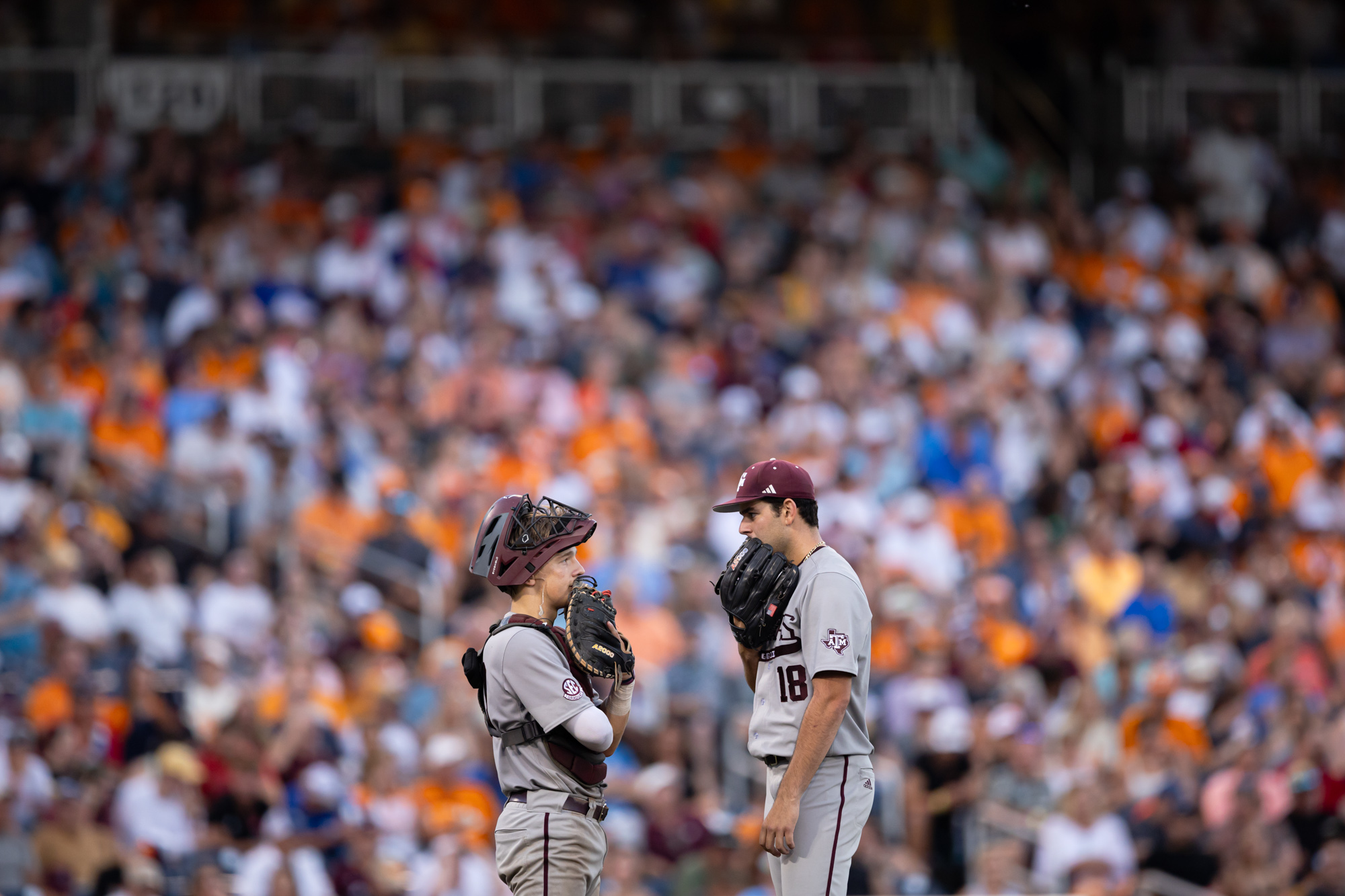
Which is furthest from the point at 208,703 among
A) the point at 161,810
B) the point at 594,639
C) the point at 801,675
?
the point at 801,675

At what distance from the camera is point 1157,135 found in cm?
1958

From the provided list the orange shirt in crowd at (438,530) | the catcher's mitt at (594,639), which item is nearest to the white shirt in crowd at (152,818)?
the orange shirt in crowd at (438,530)

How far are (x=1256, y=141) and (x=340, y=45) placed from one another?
9670 mm

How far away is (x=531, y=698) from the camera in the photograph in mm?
5465

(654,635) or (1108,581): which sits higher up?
(1108,581)

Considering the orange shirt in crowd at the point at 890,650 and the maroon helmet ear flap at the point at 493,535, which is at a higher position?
the maroon helmet ear flap at the point at 493,535

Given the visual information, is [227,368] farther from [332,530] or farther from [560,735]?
[560,735]

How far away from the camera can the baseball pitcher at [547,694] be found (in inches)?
215

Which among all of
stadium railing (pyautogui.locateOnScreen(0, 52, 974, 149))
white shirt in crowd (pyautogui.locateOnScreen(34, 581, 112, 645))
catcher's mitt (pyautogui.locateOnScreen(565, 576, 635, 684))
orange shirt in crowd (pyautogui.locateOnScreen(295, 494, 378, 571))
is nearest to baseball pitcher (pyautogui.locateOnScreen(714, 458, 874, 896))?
catcher's mitt (pyautogui.locateOnScreen(565, 576, 635, 684))

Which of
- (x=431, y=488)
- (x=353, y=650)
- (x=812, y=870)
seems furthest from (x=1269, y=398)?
(x=812, y=870)

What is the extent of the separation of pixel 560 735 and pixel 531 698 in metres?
0.16

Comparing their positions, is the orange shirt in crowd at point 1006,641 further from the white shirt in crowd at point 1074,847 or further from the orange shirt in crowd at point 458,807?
the orange shirt in crowd at point 458,807

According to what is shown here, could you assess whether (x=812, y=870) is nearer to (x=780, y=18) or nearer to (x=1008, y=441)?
(x=1008, y=441)

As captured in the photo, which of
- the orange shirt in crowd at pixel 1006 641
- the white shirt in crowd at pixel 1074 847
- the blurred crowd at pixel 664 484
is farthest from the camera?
the orange shirt in crowd at pixel 1006 641
